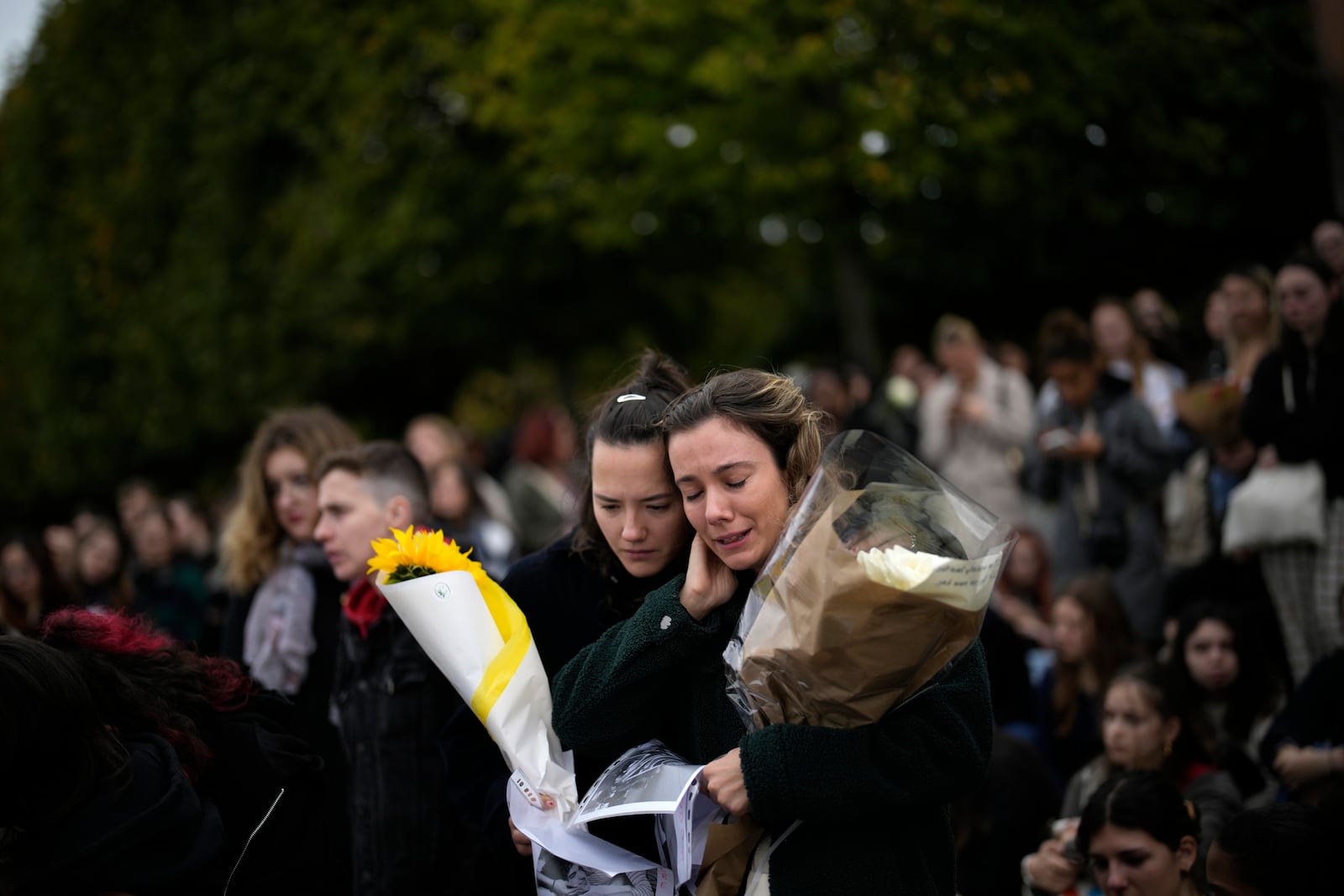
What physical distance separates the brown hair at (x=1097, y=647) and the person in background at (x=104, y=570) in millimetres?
6745

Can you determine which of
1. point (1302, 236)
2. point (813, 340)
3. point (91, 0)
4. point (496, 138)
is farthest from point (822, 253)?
point (91, 0)

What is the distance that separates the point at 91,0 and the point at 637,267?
37.3ft

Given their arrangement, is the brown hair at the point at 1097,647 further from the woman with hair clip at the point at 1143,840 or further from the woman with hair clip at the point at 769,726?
the woman with hair clip at the point at 769,726

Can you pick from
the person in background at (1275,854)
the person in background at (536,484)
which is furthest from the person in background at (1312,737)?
the person in background at (536,484)

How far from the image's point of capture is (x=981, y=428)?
9289mm

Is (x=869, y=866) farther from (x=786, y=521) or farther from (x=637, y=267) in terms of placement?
(x=637, y=267)

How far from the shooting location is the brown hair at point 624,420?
3.34 meters

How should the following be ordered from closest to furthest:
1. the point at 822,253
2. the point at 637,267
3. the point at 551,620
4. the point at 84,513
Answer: the point at 551,620 < the point at 84,513 < the point at 822,253 < the point at 637,267

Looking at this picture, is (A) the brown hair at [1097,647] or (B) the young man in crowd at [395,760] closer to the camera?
(B) the young man in crowd at [395,760]

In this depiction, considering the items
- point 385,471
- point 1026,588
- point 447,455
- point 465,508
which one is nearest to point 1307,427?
point 1026,588

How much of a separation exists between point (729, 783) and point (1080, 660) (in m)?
3.78

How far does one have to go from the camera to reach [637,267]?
71.5ft

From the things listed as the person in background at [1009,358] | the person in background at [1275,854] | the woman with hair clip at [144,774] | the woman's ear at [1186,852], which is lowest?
the woman's ear at [1186,852]

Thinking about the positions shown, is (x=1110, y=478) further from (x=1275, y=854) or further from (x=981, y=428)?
(x=1275, y=854)
